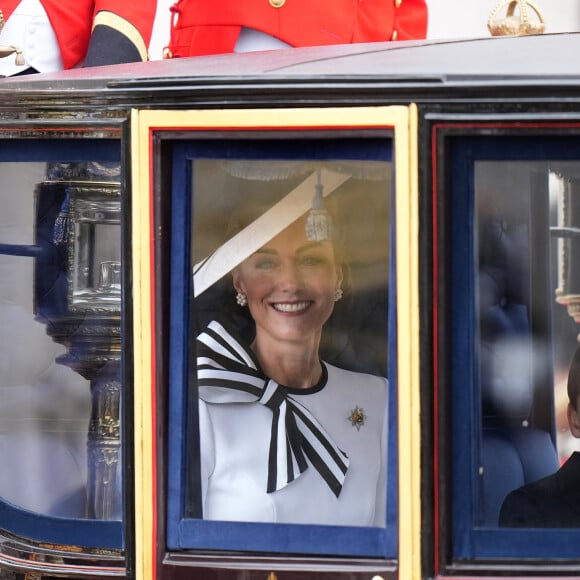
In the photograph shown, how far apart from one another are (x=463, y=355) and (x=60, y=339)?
0.75 metres

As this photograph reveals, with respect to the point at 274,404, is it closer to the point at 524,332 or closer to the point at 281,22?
the point at 524,332

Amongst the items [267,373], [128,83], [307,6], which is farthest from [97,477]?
[307,6]

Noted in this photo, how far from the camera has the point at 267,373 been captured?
2332 millimetres

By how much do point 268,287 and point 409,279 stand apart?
26cm

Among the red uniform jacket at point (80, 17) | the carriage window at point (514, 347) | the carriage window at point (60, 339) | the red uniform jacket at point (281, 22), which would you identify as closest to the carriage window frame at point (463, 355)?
the carriage window at point (514, 347)

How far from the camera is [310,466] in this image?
90.5 inches

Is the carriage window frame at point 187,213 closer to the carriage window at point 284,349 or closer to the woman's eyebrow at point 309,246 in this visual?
the carriage window at point 284,349

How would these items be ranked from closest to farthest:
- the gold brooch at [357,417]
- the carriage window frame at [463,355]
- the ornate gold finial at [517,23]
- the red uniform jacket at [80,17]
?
the carriage window frame at [463,355]
the gold brooch at [357,417]
the ornate gold finial at [517,23]
the red uniform jacket at [80,17]

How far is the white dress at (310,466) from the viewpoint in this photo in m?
2.28

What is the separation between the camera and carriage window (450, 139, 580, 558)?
7.20ft

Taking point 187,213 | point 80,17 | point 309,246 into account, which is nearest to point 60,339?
point 187,213

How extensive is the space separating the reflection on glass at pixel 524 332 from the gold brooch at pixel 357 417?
0.68 feet

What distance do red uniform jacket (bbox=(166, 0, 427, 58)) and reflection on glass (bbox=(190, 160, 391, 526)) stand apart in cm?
115

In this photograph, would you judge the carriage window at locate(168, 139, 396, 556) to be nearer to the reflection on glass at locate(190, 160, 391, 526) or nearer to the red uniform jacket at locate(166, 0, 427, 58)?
the reflection on glass at locate(190, 160, 391, 526)
